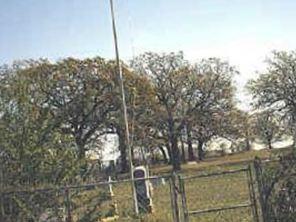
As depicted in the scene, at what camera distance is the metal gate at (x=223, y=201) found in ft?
43.1

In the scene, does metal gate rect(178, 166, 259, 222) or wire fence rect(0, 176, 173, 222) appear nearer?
metal gate rect(178, 166, 259, 222)

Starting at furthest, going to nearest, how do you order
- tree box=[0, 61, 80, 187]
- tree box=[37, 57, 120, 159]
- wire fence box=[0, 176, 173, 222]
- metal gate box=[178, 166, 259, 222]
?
1. tree box=[37, 57, 120, 159]
2. tree box=[0, 61, 80, 187]
3. wire fence box=[0, 176, 173, 222]
4. metal gate box=[178, 166, 259, 222]

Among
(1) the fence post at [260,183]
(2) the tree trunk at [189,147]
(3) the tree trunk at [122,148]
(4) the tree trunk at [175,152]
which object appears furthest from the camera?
(2) the tree trunk at [189,147]

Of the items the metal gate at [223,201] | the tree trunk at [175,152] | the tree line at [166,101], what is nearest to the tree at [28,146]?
the metal gate at [223,201]

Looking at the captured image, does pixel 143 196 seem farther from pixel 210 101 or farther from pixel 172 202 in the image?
pixel 210 101

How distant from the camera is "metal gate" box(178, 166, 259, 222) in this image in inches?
517

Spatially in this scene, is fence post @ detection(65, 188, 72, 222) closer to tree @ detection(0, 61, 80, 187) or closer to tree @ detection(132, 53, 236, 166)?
tree @ detection(0, 61, 80, 187)

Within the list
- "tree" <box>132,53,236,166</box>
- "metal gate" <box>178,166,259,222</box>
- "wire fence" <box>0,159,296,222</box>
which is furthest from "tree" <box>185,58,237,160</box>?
"wire fence" <box>0,159,296,222</box>

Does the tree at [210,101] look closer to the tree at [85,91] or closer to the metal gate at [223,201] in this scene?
the tree at [85,91]

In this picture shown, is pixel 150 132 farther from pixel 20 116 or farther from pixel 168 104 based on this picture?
pixel 20 116

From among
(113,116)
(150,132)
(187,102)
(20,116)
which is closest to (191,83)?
(187,102)

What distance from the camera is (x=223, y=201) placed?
75.7 feet

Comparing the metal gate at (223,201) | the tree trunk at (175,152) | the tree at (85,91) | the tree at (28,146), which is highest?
the tree at (85,91)

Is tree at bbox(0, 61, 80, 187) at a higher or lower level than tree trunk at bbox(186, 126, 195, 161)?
lower
